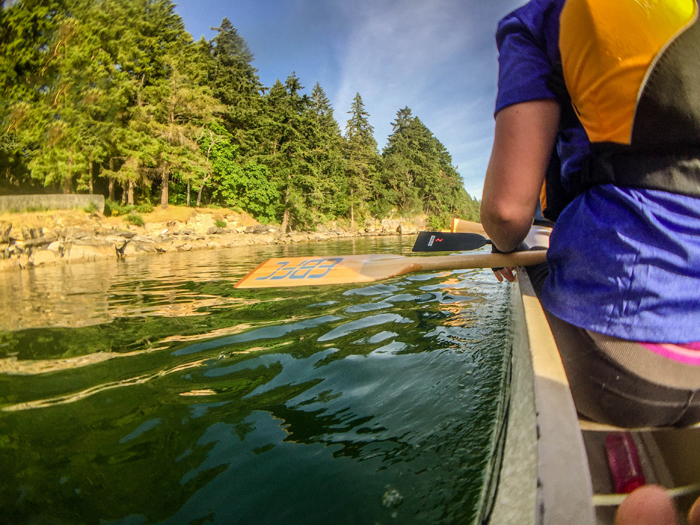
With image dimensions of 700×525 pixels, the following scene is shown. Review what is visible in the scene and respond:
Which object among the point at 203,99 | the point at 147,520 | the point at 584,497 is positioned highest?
the point at 203,99

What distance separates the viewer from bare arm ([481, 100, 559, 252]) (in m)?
0.98

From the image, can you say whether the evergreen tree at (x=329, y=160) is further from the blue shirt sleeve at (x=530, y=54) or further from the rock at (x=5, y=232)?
the blue shirt sleeve at (x=530, y=54)

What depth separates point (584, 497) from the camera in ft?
2.16

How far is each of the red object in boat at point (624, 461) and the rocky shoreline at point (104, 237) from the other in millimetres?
14003

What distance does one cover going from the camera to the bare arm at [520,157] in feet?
3.21

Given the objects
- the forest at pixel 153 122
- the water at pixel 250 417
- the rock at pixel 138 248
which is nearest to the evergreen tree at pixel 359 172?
the forest at pixel 153 122

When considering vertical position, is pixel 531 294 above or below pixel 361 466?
above

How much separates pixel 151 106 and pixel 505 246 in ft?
85.1

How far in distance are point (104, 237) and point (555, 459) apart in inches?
686

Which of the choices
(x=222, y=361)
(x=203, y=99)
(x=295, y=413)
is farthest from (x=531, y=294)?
(x=203, y=99)

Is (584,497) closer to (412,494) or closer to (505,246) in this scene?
(412,494)

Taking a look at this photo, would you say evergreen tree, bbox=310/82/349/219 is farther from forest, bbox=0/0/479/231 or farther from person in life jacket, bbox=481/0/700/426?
person in life jacket, bbox=481/0/700/426

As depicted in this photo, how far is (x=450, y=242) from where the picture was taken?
89.6 inches

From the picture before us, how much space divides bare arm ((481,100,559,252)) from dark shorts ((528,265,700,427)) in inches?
14.8
